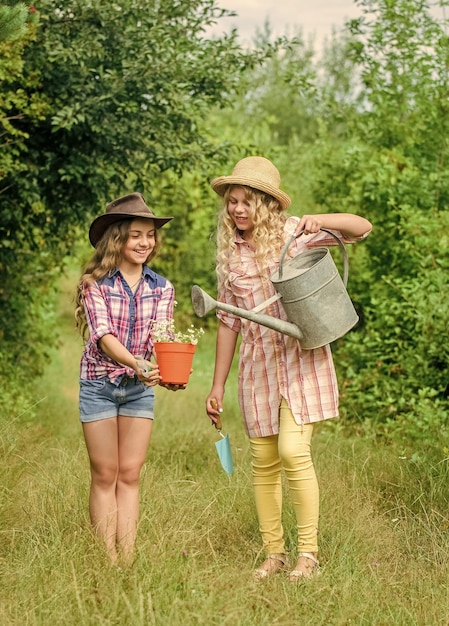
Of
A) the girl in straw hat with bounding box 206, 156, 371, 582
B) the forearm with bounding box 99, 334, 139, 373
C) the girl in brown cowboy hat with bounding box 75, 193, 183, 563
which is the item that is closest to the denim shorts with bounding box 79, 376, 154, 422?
the girl in brown cowboy hat with bounding box 75, 193, 183, 563

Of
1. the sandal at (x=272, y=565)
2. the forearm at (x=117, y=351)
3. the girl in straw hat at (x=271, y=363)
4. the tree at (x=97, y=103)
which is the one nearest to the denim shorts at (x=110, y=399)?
the forearm at (x=117, y=351)

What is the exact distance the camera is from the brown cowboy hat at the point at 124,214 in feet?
12.7

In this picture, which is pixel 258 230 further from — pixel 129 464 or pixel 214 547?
pixel 214 547

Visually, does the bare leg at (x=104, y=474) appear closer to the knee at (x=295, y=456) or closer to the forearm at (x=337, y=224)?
the knee at (x=295, y=456)

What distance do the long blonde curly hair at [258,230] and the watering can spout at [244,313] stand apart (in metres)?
0.31

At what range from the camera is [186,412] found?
8.84 metres

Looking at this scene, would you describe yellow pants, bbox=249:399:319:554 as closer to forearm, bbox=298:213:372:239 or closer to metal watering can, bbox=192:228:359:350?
metal watering can, bbox=192:228:359:350

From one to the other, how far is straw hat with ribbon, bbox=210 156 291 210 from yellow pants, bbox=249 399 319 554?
2.84 ft

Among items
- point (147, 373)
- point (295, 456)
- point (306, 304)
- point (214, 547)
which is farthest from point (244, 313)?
point (214, 547)

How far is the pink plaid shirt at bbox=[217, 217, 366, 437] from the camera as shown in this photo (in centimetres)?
387

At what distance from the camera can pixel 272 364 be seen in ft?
12.9

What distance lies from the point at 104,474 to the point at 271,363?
81 cm

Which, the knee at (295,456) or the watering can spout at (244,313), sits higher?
Answer: the watering can spout at (244,313)

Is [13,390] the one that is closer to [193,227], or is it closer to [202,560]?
[202,560]
